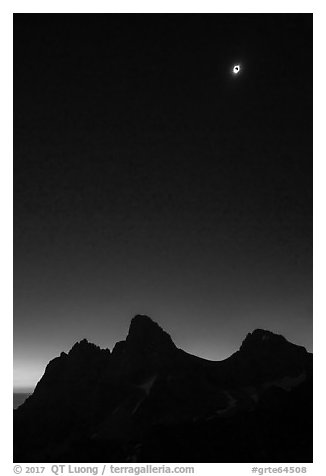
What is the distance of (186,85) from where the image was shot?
10.7 meters

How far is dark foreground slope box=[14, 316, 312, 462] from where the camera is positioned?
9.29 meters

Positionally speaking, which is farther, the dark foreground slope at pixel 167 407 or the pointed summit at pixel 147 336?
the pointed summit at pixel 147 336

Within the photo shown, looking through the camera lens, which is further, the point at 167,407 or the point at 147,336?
the point at 147,336

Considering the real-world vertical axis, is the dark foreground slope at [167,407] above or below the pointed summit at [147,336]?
below

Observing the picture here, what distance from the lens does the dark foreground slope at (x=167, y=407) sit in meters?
9.29

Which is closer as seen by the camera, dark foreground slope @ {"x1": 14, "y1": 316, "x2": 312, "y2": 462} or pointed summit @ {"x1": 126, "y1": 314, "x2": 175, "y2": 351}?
dark foreground slope @ {"x1": 14, "y1": 316, "x2": 312, "y2": 462}

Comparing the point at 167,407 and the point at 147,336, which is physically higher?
the point at 147,336

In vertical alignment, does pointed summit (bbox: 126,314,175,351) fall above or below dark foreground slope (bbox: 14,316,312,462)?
above

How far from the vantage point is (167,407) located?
41.7ft
